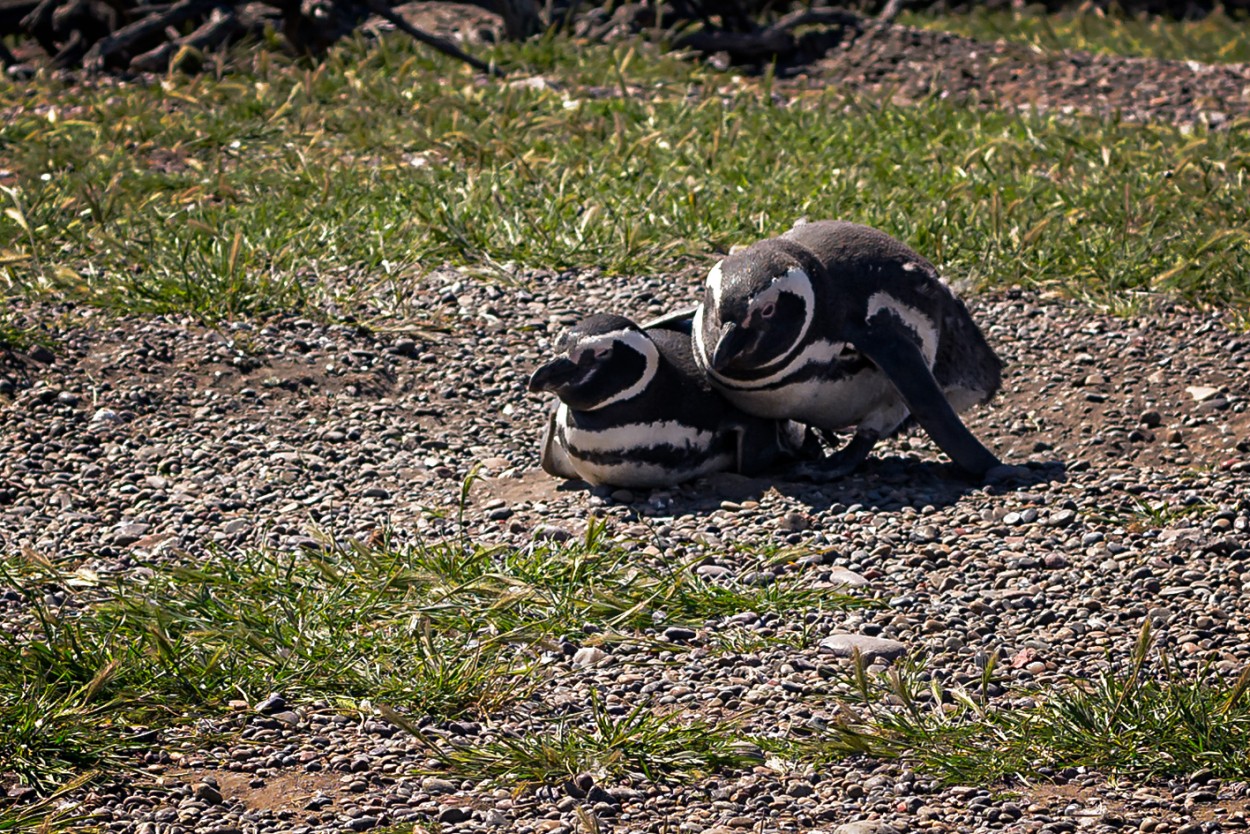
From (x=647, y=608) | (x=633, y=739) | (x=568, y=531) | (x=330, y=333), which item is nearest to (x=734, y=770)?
(x=633, y=739)

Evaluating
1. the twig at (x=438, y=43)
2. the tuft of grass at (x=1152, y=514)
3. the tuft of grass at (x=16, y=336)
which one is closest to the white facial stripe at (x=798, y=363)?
the tuft of grass at (x=1152, y=514)

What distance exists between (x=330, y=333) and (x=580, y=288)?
100 centimetres

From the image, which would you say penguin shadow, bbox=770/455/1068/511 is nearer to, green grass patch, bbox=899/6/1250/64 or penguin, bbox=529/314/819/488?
penguin, bbox=529/314/819/488

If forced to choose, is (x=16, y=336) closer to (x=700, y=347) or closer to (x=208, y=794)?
(x=700, y=347)

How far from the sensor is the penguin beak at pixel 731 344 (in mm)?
4504

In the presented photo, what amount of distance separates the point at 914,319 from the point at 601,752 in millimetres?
1915

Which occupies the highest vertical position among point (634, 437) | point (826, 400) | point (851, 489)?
point (826, 400)

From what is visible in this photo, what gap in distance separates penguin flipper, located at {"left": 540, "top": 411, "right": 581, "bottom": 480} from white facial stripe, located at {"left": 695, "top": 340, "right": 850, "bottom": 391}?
524mm

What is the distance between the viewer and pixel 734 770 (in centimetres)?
330

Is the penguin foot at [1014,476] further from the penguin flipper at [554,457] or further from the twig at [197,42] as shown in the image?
the twig at [197,42]

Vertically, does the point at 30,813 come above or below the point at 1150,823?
below

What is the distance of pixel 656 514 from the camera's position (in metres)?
4.59

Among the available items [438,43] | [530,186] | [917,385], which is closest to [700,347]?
[917,385]

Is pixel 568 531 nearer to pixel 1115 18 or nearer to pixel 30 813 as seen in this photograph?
pixel 30 813
